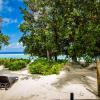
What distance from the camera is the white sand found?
21938 millimetres

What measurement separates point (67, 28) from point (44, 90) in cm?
1836

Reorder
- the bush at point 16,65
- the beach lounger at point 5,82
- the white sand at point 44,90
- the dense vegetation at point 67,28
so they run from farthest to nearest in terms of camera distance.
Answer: the dense vegetation at point 67,28 → the bush at point 16,65 → the beach lounger at point 5,82 → the white sand at point 44,90

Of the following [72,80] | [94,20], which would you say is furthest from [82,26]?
[72,80]

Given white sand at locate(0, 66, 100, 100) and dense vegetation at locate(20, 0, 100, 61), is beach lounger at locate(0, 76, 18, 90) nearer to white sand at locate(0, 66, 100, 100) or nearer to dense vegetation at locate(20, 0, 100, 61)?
white sand at locate(0, 66, 100, 100)

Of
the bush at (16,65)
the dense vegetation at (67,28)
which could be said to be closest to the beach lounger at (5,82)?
the bush at (16,65)

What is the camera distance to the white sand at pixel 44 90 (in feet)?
72.0

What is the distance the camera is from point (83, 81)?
27.1 meters

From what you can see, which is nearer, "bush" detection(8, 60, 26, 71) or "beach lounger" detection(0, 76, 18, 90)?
"beach lounger" detection(0, 76, 18, 90)

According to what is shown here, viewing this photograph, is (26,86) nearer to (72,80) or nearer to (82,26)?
(72,80)

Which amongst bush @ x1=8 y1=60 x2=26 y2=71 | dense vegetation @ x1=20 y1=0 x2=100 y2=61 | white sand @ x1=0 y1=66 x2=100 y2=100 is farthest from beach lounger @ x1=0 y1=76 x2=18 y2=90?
dense vegetation @ x1=20 y1=0 x2=100 y2=61

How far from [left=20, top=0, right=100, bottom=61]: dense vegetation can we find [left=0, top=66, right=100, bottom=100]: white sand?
12589 millimetres

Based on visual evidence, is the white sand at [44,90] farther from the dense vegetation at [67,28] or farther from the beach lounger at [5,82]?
the dense vegetation at [67,28]

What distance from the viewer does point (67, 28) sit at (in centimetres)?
4097

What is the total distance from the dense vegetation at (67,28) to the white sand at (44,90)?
1259 cm
